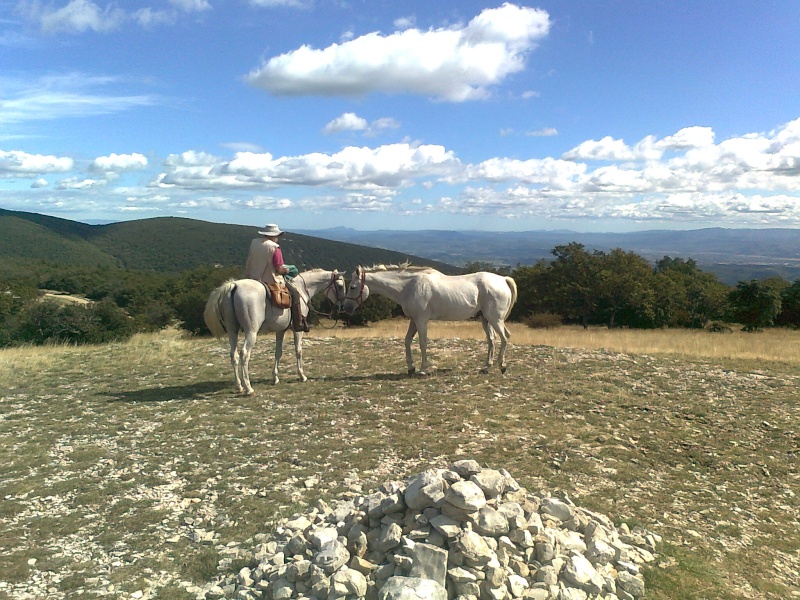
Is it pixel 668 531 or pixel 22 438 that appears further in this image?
pixel 22 438

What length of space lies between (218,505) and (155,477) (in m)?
1.29

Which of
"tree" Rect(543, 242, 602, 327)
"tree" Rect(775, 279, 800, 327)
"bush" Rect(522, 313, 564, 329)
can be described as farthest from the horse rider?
"tree" Rect(775, 279, 800, 327)

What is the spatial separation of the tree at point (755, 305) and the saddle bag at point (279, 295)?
113 feet

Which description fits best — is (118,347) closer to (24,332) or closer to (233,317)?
(233,317)

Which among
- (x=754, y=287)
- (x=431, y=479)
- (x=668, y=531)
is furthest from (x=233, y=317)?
(x=754, y=287)

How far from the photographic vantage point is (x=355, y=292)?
1140 centimetres

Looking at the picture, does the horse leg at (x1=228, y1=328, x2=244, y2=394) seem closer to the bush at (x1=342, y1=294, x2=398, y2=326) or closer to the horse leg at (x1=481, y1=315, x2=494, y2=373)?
the horse leg at (x1=481, y1=315, x2=494, y2=373)

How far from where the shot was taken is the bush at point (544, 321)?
3259 centimetres

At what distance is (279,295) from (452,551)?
6993 millimetres

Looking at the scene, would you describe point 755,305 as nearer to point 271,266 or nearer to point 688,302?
point 688,302

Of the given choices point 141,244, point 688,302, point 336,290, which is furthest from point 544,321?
point 141,244

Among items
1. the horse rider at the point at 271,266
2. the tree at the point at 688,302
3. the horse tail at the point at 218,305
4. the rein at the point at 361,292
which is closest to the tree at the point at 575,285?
the tree at the point at 688,302

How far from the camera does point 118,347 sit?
619 inches

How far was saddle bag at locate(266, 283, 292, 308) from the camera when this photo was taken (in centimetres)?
1012
